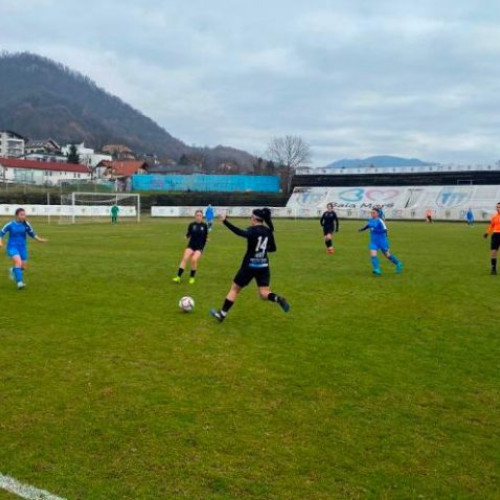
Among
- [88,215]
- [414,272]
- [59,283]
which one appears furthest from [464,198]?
[59,283]

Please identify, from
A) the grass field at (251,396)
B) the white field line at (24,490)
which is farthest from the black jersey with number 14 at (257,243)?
the white field line at (24,490)

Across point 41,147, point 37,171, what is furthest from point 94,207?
point 41,147

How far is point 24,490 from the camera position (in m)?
4.12

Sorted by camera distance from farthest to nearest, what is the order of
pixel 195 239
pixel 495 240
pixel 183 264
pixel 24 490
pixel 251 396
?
pixel 495 240
pixel 195 239
pixel 183 264
pixel 251 396
pixel 24 490

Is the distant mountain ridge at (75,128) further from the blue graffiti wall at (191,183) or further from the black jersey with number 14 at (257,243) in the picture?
the black jersey with number 14 at (257,243)

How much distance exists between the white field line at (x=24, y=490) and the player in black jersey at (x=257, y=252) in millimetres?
5487

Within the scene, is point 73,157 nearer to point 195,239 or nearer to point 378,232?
point 195,239

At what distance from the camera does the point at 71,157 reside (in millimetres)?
123375

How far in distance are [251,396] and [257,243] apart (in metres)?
3.58

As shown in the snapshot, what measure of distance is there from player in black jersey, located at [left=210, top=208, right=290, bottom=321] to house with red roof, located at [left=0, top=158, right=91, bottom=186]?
3473 inches

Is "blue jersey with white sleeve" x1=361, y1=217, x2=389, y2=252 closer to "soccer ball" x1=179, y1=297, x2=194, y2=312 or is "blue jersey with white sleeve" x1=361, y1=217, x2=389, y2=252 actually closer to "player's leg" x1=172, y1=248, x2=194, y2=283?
"player's leg" x1=172, y1=248, x2=194, y2=283

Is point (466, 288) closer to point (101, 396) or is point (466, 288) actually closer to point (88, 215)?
point (101, 396)

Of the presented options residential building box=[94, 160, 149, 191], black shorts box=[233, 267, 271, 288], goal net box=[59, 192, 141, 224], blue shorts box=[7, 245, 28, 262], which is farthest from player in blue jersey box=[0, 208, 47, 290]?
residential building box=[94, 160, 149, 191]

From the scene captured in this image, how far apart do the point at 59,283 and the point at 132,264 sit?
433 centimetres
